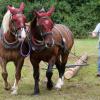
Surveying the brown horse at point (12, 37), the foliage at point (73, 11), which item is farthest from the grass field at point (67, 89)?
the foliage at point (73, 11)

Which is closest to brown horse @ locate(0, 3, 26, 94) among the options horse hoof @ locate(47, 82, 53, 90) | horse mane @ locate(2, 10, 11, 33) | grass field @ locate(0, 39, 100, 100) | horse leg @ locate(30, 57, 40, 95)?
horse mane @ locate(2, 10, 11, 33)

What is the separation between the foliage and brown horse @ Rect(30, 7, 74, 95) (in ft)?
66.1

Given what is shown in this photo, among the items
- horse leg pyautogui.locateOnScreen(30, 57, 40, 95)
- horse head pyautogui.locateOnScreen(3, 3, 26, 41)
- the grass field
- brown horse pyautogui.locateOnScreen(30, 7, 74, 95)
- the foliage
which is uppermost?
horse head pyautogui.locateOnScreen(3, 3, 26, 41)

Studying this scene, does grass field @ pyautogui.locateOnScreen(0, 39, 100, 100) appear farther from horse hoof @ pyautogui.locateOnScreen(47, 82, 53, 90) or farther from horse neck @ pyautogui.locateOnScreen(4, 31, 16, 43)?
horse neck @ pyautogui.locateOnScreen(4, 31, 16, 43)

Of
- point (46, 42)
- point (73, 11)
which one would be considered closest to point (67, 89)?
point (46, 42)

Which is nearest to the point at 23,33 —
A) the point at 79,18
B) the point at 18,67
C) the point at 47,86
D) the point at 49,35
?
the point at 49,35

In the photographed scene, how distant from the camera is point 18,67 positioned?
33.1 ft

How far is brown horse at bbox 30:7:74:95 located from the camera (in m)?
9.32

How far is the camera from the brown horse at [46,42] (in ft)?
30.6

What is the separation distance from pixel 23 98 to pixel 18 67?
879mm

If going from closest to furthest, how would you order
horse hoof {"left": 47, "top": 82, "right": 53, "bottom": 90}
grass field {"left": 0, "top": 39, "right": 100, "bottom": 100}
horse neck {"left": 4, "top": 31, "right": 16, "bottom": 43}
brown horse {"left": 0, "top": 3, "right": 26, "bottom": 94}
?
Result: brown horse {"left": 0, "top": 3, "right": 26, "bottom": 94}
grass field {"left": 0, "top": 39, "right": 100, "bottom": 100}
horse neck {"left": 4, "top": 31, "right": 16, "bottom": 43}
horse hoof {"left": 47, "top": 82, "right": 53, "bottom": 90}

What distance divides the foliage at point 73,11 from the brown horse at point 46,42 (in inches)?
793

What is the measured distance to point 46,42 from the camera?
922 centimetres

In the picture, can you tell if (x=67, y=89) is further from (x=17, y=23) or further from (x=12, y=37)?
(x=17, y=23)
